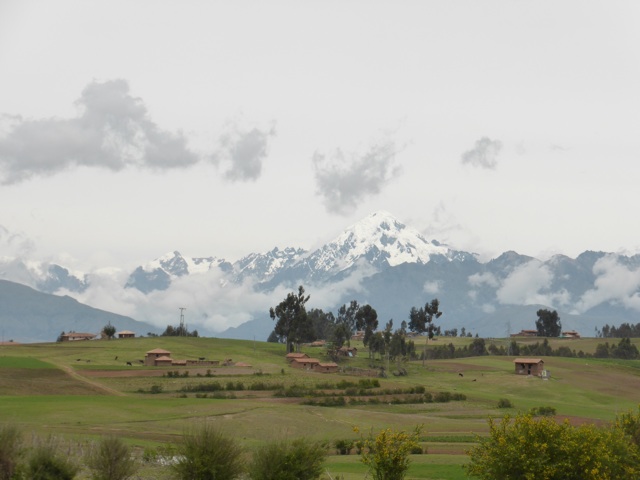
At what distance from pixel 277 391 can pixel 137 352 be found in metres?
73.9

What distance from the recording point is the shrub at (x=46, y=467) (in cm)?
4884

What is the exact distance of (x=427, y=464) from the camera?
2665 inches

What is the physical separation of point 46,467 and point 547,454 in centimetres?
3053

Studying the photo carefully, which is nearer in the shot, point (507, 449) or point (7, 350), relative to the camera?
point (507, 449)

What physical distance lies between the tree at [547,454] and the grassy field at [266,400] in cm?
1407

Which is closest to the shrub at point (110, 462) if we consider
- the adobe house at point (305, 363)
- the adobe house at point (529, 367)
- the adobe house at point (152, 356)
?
the adobe house at point (152, 356)

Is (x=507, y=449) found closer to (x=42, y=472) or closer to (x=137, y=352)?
(x=42, y=472)

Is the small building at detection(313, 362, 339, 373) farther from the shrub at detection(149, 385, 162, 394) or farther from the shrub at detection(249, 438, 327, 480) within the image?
the shrub at detection(249, 438, 327, 480)

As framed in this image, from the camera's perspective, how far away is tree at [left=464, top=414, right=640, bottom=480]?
46.8m

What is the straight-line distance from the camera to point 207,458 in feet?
159

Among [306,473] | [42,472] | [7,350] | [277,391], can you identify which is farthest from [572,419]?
[7,350]

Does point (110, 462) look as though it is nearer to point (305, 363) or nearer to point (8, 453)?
point (8, 453)

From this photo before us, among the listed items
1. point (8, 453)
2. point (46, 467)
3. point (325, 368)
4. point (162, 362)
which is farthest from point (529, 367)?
point (8, 453)

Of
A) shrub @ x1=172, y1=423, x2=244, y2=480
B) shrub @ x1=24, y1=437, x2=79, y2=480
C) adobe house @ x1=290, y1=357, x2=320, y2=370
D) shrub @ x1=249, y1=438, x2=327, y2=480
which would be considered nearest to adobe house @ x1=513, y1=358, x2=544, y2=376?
adobe house @ x1=290, y1=357, x2=320, y2=370
